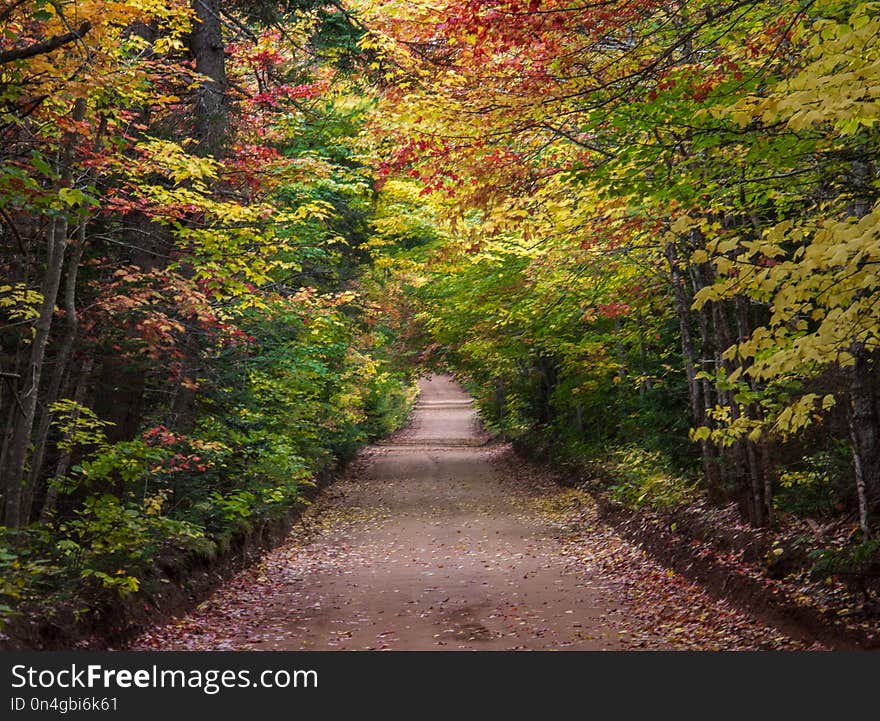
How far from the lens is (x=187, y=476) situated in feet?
41.3

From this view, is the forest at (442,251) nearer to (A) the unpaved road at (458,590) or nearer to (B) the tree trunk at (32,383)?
(B) the tree trunk at (32,383)

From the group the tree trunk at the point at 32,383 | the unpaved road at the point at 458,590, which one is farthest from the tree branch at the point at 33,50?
the unpaved road at the point at 458,590

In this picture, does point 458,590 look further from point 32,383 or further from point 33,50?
point 33,50

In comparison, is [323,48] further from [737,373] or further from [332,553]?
[737,373]

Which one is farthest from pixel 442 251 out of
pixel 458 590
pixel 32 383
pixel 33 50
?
pixel 33 50

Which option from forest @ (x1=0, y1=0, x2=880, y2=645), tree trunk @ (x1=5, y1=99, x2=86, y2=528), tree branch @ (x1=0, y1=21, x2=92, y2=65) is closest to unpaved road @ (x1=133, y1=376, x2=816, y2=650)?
forest @ (x1=0, y1=0, x2=880, y2=645)

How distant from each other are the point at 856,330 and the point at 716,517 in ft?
25.2

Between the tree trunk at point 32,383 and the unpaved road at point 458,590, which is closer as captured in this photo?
the tree trunk at point 32,383

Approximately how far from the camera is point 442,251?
14500mm

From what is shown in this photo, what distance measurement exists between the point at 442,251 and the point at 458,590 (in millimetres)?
5639

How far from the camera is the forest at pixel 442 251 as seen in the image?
6.92m

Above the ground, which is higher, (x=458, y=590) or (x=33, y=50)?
(x=33, y=50)

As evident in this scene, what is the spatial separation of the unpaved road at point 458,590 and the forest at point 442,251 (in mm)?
927

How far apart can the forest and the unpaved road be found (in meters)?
0.93
